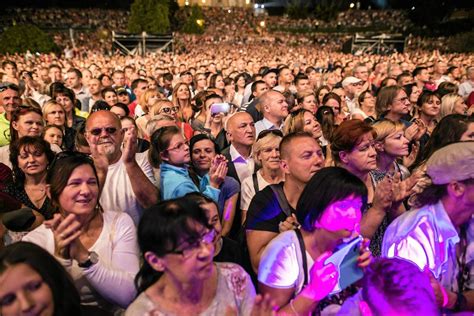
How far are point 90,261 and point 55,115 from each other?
3.73 m

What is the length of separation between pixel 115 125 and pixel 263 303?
233 cm

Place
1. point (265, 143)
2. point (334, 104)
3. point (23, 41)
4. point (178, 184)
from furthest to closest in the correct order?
point (23, 41) < point (334, 104) < point (265, 143) < point (178, 184)

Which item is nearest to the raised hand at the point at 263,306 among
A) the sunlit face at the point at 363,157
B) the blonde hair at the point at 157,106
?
the sunlit face at the point at 363,157

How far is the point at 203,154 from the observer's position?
166 inches

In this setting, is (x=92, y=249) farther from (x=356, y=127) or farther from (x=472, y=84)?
(x=472, y=84)

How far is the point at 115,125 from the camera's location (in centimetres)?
383

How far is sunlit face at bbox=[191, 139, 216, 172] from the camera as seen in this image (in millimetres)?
4215

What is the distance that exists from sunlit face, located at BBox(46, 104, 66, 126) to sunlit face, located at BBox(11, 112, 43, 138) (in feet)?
2.67

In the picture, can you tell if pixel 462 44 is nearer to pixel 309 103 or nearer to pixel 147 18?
pixel 147 18

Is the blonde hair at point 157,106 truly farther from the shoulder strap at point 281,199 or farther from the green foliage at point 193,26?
the green foliage at point 193,26

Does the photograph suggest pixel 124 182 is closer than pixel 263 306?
No

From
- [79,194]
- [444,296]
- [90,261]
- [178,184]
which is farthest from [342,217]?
[178,184]

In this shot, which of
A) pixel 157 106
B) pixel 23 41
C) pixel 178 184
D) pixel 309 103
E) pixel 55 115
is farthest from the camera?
pixel 23 41

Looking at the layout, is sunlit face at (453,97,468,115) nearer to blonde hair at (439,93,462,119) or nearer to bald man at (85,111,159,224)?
blonde hair at (439,93,462,119)
